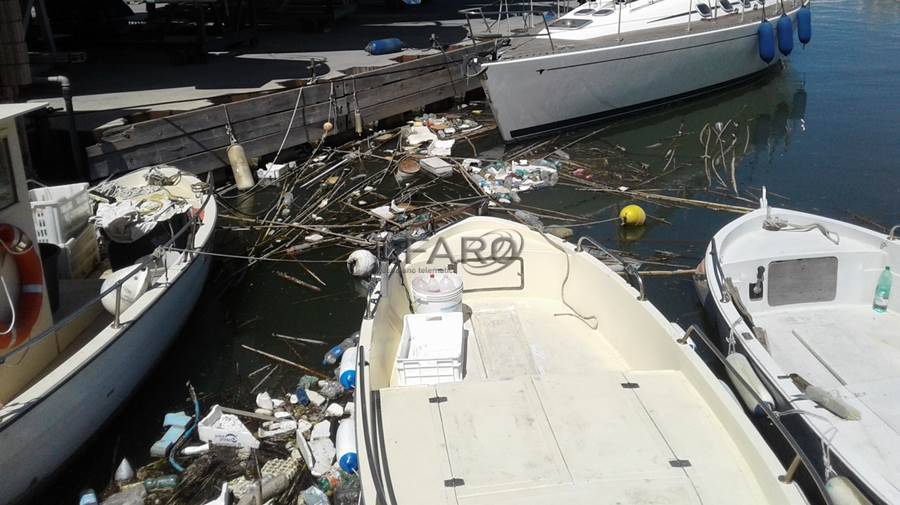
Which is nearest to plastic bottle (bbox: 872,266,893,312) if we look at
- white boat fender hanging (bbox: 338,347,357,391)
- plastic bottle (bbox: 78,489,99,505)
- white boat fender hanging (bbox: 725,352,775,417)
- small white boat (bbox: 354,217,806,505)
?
white boat fender hanging (bbox: 725,352,775,417)

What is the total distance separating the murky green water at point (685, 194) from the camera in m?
7.37

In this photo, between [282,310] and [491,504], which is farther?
[282,310]

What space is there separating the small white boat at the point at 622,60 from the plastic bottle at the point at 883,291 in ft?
27.9

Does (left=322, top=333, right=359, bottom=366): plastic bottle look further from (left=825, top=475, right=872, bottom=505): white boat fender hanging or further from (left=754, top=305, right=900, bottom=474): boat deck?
(left=825, top=475, right=872, bottom=505): white boat fender hanging

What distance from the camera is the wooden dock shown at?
11.3 meters

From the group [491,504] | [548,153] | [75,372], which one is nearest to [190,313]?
[75,372]

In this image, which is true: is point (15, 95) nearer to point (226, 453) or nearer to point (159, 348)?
point (159, 348)

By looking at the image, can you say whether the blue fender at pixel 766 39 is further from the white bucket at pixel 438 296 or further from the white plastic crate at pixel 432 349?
the white plastic crate at pixel 432 349

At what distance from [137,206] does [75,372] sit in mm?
3315

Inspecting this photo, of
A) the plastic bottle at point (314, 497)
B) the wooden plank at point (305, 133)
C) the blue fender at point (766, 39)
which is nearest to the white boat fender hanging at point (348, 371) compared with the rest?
the plastic bottle at point (314, 497)

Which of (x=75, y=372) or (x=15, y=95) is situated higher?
(x=15, y=95)

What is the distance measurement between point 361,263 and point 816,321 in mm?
5144

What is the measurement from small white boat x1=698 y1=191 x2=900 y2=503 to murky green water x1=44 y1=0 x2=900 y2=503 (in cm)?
121

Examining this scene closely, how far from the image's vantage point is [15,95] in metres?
10.3
